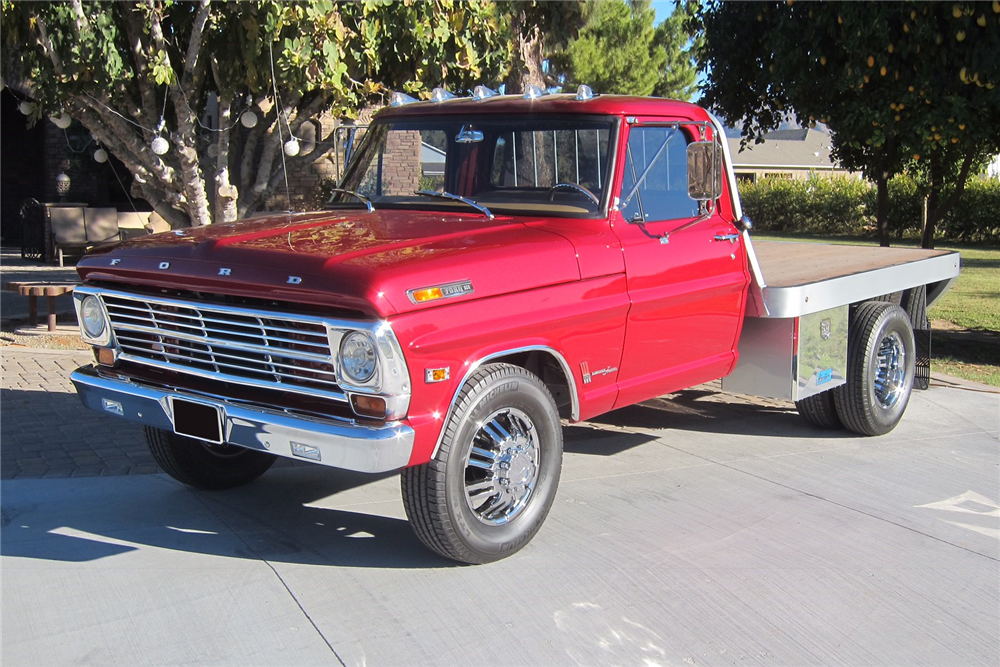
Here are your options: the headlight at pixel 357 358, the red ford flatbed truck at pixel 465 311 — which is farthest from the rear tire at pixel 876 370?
the headlight at pixel 357 358

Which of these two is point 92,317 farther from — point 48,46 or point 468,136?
point 48,46

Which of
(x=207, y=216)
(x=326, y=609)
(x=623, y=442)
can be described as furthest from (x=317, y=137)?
(x=326, y=609)

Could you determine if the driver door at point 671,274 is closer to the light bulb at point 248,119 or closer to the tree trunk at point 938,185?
the tree trunk at point 938,185

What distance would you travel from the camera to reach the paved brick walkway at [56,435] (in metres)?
6.02

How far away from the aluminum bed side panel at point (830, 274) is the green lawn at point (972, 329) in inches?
72.7

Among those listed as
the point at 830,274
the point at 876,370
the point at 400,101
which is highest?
the point at 400,101

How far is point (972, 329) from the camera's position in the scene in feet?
39.4

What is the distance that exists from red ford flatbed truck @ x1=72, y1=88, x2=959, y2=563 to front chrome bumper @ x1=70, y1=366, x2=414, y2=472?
0.01 m

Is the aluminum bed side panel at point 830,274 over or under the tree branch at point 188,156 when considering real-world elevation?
under

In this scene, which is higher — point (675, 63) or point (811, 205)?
point (675, 63)

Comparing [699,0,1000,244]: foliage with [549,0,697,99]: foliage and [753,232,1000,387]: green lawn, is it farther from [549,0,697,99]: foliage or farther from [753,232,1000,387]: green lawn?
[549,0,697,99]: foliage

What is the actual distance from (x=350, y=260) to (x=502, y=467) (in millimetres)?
1198

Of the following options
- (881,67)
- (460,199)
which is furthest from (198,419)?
(881,67)

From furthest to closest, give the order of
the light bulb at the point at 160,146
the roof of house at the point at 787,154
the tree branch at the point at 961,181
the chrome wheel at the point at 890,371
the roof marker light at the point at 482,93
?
the roof of house at the point at 787,154, the tree branch at the point at 961,181, the light bulb at the point at 160,146, the chrome wheel at the point at 890,371, the roof marker light at the point at 482,93
